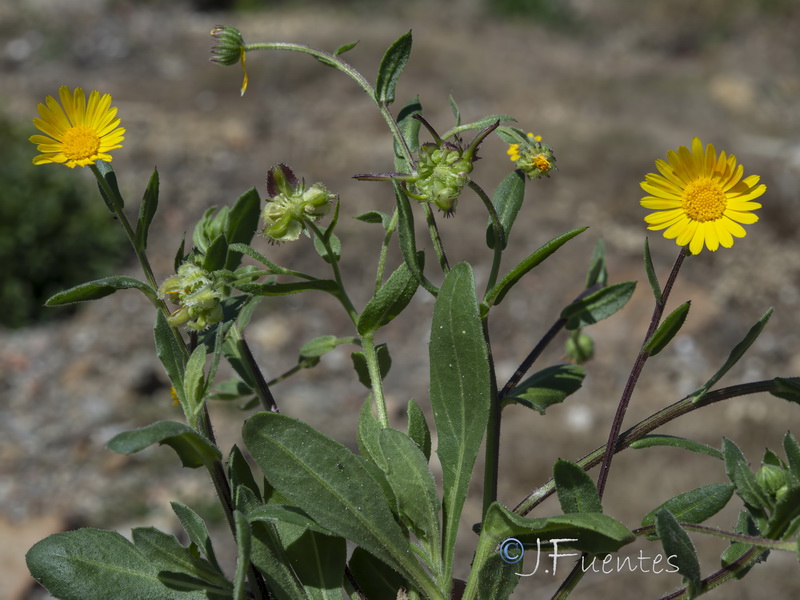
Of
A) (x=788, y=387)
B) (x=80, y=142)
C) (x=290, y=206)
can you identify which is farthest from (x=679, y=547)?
(x=80, y=142)

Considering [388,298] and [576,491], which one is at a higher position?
[388,298]

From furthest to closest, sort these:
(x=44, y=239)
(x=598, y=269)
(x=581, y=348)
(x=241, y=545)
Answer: (x=44, y=239), (x=581, y=348), (x=598, y=269), (x=241, y=545)

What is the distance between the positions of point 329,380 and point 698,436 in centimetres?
215

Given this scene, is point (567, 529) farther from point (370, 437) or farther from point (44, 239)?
point (44, 239)

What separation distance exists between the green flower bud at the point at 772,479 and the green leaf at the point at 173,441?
0.55 metres

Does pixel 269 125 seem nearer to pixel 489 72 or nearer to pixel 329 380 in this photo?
pixel 489 72

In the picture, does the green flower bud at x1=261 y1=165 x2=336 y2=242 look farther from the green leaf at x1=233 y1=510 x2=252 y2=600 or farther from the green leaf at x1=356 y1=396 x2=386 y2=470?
the green leaf at x1=233 y1=510 x2=252 y2=600

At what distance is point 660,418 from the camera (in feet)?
3.07

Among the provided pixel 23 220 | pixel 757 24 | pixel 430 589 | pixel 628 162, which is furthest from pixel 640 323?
pixel 757 24

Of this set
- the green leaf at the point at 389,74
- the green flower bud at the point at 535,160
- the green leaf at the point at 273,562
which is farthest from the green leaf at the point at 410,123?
the green leaf at the point at 273,562

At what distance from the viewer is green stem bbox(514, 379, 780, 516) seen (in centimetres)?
90

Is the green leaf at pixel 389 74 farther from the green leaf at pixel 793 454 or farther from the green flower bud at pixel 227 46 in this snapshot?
the green leaf at pixel 793 454

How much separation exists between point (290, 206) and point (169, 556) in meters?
0.41

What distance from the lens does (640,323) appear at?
17.6ft
